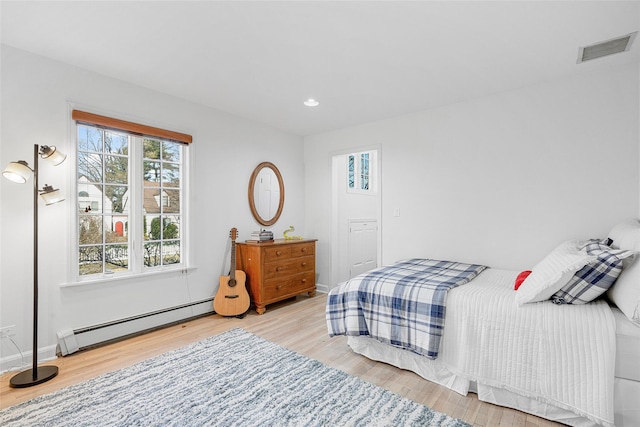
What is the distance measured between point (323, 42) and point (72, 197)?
8.00 feet

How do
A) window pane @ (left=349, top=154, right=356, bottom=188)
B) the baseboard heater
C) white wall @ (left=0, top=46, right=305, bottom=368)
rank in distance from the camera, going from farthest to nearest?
window pane @ (left=349, top=154, right=356, bottom=188) < the baseboard heater < white wall @ (left=0, top=46, right=305, bottom=368)

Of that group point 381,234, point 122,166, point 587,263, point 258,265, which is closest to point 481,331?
point 587,263

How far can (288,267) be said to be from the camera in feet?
12.8

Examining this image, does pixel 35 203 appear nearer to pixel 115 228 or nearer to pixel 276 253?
pixel 115 228

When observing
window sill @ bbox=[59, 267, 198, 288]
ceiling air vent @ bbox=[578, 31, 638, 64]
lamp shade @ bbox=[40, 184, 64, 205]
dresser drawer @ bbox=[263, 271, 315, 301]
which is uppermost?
ceiling air vent @ bbox=[578, 31, 638, 64]

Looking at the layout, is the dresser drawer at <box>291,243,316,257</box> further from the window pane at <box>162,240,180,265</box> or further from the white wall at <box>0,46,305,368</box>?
the window pane at <box>162,240,180,265</box>

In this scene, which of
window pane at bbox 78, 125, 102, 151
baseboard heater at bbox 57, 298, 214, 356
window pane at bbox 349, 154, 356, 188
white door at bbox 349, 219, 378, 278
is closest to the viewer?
baseboard heater at bbox 57, 298, 214, 356

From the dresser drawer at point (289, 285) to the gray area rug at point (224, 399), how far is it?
4.01ft

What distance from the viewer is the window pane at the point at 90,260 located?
2666mm

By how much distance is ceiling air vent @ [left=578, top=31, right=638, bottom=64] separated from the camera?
2148mm

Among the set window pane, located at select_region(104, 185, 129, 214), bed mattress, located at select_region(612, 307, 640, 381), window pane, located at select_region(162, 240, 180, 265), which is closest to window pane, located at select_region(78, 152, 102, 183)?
window pane, located at select_region(104, 185, 129, 214)

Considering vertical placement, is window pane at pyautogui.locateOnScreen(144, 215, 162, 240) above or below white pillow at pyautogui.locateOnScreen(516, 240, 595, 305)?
→ above

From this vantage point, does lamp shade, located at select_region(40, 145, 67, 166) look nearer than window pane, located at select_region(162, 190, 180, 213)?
Yes

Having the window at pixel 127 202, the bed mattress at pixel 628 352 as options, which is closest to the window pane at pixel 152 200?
the window at pixel 127 202
